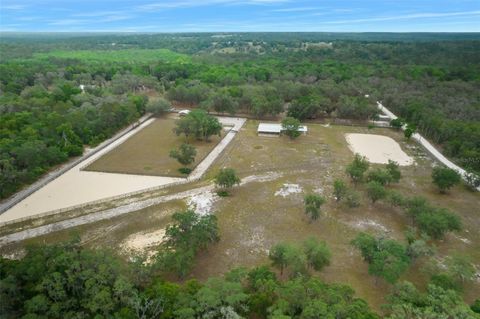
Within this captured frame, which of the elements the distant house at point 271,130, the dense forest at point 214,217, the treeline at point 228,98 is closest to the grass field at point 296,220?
the dense forest at point 214,217

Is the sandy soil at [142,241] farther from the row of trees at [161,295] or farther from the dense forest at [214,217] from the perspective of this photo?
the row of trees at [161,295]

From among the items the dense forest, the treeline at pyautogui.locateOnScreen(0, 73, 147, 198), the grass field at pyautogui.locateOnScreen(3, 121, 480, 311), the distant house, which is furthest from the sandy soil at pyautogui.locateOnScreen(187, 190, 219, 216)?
the distant house

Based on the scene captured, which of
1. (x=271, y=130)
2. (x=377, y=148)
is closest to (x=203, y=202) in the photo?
(x=271, y=130)

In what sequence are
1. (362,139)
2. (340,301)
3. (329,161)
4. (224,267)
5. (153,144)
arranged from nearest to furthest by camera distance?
(340,301), (224,267), (329,161), (153,144), (362,139)

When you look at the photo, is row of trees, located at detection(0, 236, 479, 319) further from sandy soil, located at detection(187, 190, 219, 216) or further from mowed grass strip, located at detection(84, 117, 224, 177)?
mowed grass strip, located at detection(84, 117, 224, 177)

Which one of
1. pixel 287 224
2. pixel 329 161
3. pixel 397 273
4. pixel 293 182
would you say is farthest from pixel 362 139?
pixel 397 273

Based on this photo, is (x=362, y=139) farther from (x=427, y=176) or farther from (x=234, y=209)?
(x=234, y=209)

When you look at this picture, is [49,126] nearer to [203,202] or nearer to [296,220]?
[203,202]
